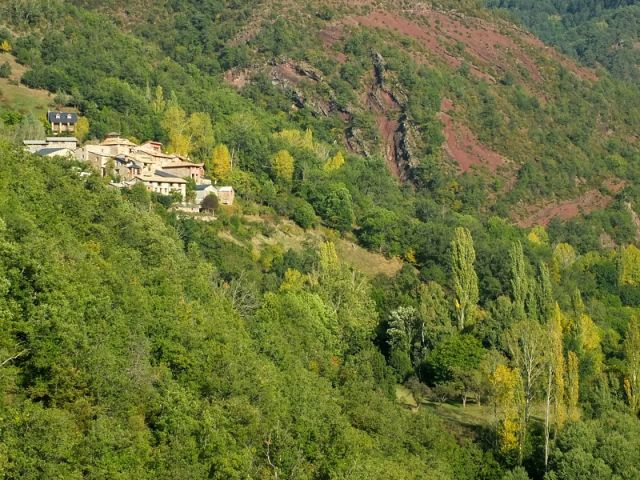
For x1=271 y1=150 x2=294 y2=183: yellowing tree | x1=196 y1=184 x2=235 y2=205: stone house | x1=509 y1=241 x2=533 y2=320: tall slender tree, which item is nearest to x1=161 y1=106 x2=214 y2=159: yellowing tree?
x1=271 y1=150 x2=294 y2=183: yellowing tree

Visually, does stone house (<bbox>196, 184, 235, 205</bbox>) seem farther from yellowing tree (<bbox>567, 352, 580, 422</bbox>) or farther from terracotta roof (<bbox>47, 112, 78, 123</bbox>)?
yellowing tree (<bbox>567, 352, 580, 422</bbox>)

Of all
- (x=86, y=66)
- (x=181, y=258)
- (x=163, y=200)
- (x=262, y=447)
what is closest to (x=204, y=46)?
(x=86, y=66)

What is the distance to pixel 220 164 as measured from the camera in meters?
73.1

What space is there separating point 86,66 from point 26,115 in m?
18.6

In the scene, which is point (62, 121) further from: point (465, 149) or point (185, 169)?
point (465, 149)

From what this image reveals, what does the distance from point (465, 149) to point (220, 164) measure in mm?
41697

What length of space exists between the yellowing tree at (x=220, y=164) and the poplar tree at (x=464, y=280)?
65.4ft

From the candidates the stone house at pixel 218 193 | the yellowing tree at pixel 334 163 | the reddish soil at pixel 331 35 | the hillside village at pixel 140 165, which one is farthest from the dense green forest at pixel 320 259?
the hillside village at pixel 140 165

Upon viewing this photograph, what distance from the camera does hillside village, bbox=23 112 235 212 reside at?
59.8 metres

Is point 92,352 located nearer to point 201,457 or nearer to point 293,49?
point 201,457

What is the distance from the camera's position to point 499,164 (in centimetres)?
10638

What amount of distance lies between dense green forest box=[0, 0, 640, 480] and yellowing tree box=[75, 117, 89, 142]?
3.69 feet

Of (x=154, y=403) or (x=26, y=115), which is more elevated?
(x=154, y=403)

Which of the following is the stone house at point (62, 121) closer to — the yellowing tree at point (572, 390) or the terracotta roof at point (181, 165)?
the terracotta roof at point (181, 165)
